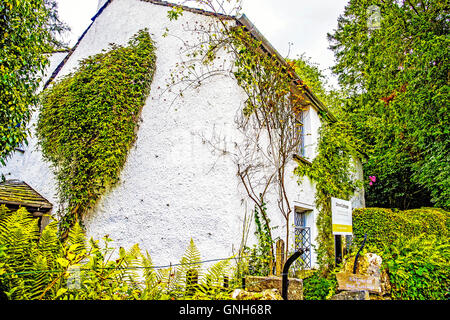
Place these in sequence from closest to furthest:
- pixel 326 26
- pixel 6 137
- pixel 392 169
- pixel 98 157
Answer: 1. pixel 6 137
2. pixel 98 157
3. pixel 392 169
4. pixel 326 26

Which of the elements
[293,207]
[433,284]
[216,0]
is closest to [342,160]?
[293,207]

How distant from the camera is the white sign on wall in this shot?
18.1 feet

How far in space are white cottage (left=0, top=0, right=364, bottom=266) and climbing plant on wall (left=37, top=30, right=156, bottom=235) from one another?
0.24 meters

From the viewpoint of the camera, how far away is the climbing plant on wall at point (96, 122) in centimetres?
595

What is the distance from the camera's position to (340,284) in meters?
4.10

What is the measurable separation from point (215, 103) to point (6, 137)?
3820 mm

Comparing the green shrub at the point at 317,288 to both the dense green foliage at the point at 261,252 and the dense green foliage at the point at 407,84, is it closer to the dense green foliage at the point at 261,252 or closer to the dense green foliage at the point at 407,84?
the dense green foliage at the point at 261,252

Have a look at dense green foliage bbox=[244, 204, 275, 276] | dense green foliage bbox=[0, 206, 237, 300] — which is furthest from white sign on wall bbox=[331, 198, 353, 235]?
dense green foliage bbox=[0, 206, 237, 300]

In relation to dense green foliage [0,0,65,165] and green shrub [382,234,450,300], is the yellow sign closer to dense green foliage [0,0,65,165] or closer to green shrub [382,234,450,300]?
green shrub [382,234,450,300]

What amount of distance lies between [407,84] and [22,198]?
12887 millimetres

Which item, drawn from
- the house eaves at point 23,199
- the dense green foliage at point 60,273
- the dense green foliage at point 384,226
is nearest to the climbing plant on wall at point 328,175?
the dense green foliage at point 384,226

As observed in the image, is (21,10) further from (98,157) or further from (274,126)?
(274,126)

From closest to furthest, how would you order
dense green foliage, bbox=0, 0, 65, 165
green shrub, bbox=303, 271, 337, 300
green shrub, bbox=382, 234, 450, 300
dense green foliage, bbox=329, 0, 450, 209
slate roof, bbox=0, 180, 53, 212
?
green shrub, bbox=382, 234, 450, 300 < dense green foliage, bbox=0, 0, 65, 165 < green shrub, bbox=303, 271, 337, 300 < slate roof, bbox=0, 180, 53, 212 < dense green foliage, bbox=329, 0, 450, 209

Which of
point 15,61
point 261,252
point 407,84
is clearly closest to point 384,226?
point 261,252
